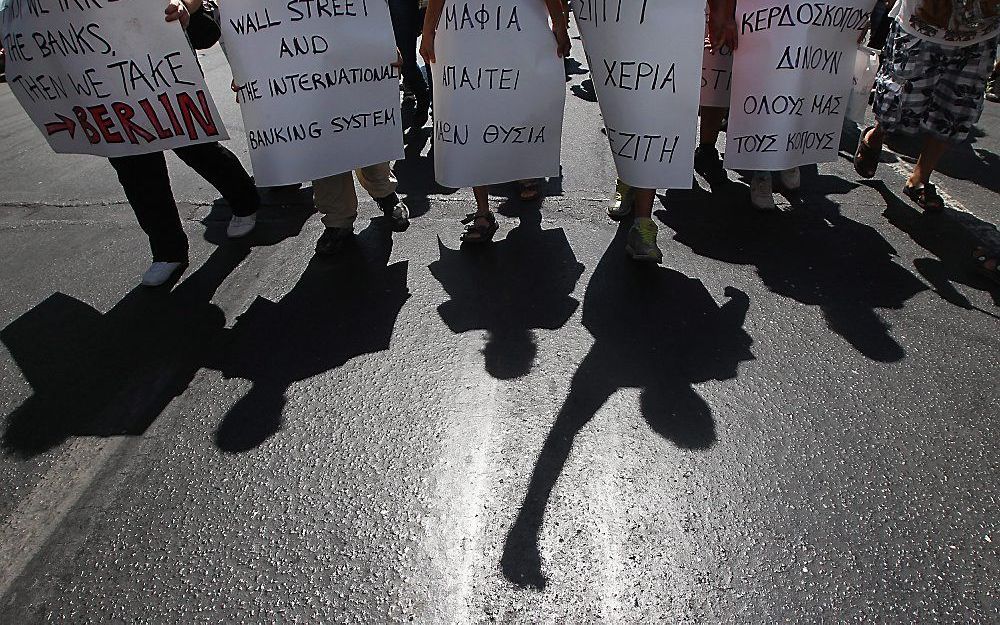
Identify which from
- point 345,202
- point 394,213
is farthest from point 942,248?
point 345,202

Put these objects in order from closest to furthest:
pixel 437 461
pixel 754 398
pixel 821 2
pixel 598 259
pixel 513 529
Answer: pixel 513 529, pixel 437 461, pixel 754 398, pixel 821 2, pixel 598 259

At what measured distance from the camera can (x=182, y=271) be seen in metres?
3.81

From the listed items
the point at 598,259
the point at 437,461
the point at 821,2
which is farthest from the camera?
the point at 598,259

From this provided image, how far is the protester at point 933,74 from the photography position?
365 centimetres

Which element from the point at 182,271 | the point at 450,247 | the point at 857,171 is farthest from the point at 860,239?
the point at 182,271

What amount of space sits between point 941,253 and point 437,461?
3.30 meters

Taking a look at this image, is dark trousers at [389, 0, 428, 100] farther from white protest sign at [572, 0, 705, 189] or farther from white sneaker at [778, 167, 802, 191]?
white sneaker at [778, 167, 802, 191]

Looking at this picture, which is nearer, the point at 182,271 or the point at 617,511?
the point at 617,511

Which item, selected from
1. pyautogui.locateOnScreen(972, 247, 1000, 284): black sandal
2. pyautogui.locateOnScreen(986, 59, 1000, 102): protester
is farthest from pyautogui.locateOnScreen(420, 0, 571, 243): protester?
pyautogui.locateOnScreen(986, 59, 1000, 102): protester

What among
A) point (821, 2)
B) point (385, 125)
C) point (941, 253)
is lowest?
point (941, 253)

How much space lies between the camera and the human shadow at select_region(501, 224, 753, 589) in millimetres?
2248

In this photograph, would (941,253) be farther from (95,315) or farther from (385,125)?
(95,315)

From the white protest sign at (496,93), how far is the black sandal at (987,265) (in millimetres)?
2421

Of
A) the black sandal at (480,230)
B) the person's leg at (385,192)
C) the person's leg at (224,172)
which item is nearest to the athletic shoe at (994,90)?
the black sandal at (480,230)
